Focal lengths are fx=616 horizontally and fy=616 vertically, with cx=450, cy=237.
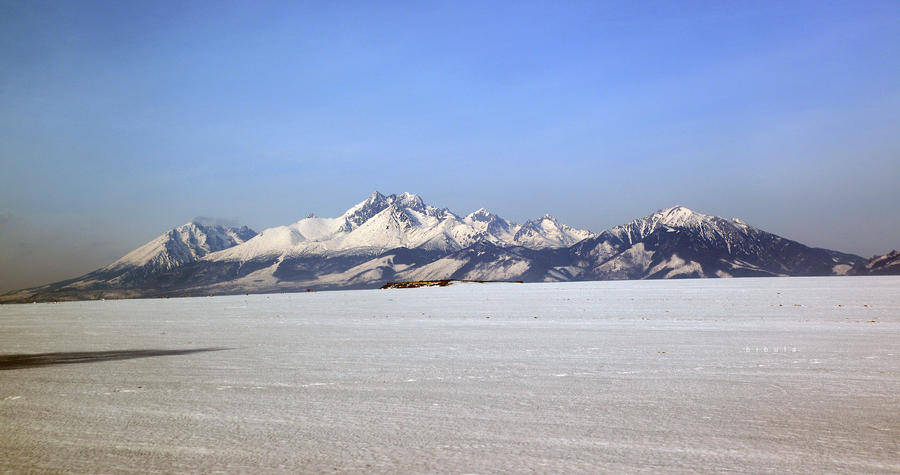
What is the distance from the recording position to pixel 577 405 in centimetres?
921

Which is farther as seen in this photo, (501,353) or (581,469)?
(501,353)

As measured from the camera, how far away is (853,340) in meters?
16.7

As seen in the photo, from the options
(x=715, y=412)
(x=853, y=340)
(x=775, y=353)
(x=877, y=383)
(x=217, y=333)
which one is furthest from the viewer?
(x=217, y=333)

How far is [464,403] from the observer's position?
31.1 feet

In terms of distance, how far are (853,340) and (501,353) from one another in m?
Answer: 9.70

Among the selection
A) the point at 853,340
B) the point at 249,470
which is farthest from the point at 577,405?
the point at 853,340

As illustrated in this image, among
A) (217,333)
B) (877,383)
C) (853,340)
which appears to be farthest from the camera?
(217,333)

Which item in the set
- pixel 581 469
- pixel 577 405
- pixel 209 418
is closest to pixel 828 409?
pixel 577 405

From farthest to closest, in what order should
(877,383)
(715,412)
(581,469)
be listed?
1. (877,383)
2. (715,412)
3. (581,469)

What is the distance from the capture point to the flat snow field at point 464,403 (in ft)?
22.0

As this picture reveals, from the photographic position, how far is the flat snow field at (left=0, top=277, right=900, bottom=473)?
6.69 m

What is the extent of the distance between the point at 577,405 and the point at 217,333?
54.3 ft

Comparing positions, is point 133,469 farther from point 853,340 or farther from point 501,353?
point 853,340

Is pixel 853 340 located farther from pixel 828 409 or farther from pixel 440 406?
pixel 440 406
